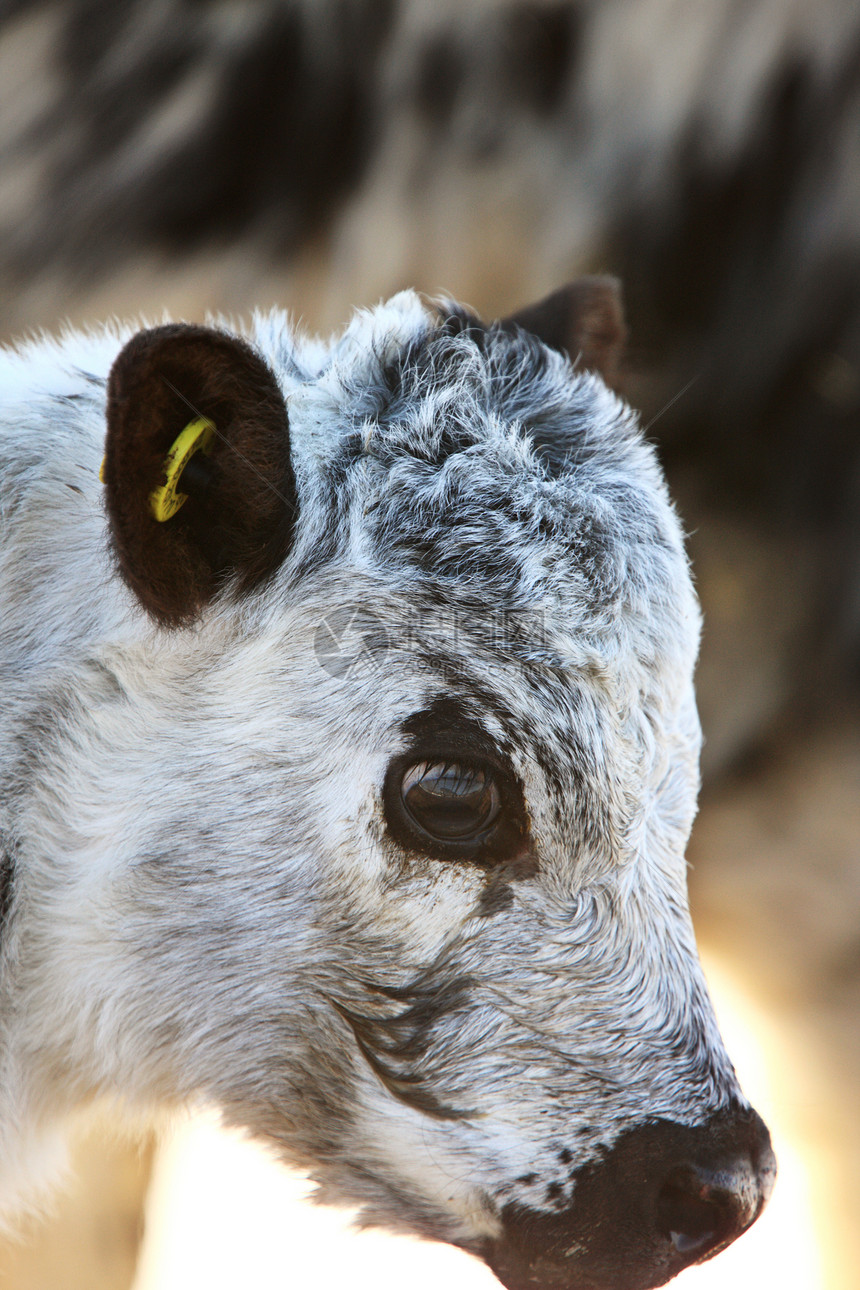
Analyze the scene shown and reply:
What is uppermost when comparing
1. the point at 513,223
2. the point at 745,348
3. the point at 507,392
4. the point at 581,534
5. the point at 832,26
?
the point at 832,26

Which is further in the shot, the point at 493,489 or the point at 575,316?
the point at 575,316

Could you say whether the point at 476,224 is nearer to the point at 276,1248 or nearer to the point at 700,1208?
the point at 700,1208

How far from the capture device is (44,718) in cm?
87

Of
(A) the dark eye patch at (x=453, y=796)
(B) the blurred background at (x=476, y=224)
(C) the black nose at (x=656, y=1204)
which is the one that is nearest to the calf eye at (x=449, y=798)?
(A) the dark eye patch at (x=453, y=796)

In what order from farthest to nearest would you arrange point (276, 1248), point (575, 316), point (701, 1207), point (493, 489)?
point (276, 1248)
point (575, 316)
point (493, 489)
point (701, 1207)

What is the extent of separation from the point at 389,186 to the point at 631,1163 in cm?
139

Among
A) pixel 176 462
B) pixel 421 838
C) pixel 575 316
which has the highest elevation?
pixel 575 316

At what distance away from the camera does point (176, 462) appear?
78 cm

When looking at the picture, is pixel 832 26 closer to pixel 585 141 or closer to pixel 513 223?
pixel 585 141

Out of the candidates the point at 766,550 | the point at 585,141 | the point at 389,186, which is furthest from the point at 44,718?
the point at 766,550

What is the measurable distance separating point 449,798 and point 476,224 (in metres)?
1.15

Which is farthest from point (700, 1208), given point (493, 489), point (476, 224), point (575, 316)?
point (476, 224)

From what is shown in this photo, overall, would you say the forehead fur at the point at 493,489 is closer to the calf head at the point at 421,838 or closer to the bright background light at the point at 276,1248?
the calf head at the point at 421,838

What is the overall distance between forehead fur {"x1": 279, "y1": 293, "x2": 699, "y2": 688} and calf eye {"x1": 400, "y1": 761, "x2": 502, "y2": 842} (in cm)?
13
